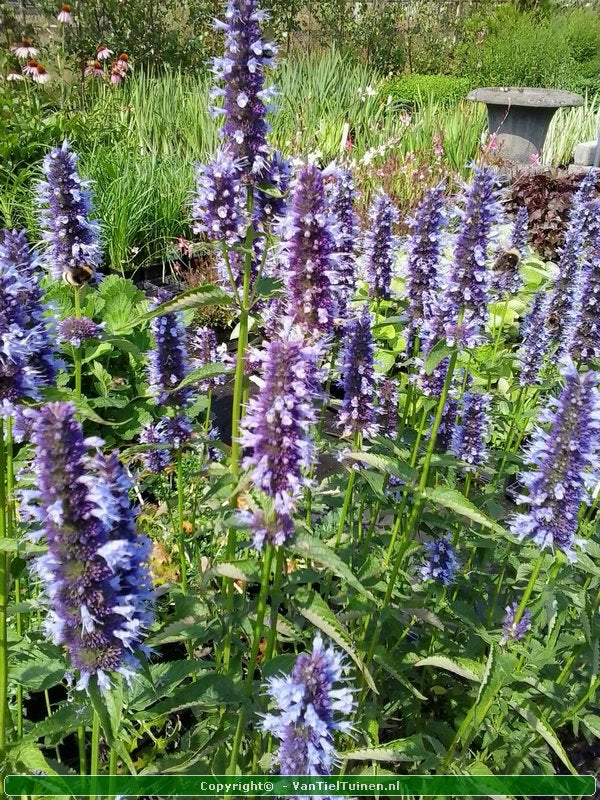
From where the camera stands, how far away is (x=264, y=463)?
166 centimetres

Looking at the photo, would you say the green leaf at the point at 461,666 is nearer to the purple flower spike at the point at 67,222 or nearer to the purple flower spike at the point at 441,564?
the purple flower spike at the point at 441,564

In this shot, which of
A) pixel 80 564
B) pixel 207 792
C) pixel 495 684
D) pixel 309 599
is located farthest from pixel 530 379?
pixel 80 564

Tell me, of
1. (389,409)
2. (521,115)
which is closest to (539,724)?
(389,409)

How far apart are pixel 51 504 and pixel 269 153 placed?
1.37 meters

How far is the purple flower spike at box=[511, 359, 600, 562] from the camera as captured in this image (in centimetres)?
201

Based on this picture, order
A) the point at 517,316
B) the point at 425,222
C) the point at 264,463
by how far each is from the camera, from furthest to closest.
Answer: the point at 517,316, the point at 425,222, the point at 264,463

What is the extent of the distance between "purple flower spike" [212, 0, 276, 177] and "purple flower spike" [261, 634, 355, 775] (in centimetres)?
145

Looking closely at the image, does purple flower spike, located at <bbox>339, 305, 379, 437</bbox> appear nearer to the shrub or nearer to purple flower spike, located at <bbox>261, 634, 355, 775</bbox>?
purple flower spike, located at <bbox>261, 634, 355, 775</bbox>

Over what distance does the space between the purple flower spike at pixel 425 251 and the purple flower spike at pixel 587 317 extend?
2.34 feet

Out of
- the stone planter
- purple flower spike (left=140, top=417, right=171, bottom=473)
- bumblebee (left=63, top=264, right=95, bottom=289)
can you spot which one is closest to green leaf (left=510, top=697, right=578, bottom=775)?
purple flower spike (left=140, top=417, right=171, bottom=473)

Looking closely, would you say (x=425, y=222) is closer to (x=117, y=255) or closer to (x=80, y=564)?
(x=80, y=564)

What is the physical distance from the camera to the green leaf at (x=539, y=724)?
2107 mm

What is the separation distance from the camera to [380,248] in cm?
299

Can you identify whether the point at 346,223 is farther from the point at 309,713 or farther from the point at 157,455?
the point at 309,713
